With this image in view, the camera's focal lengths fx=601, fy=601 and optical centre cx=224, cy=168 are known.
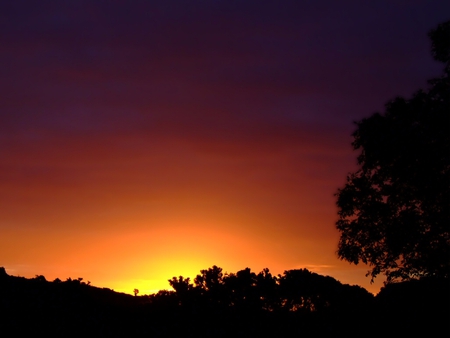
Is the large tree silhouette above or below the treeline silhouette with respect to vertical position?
above

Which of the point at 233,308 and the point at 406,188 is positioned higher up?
the point at 406,188

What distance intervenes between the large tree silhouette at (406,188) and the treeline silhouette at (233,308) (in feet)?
6.46

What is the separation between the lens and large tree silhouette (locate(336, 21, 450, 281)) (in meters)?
31.0

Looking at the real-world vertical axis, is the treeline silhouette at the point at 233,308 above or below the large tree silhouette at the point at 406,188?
below

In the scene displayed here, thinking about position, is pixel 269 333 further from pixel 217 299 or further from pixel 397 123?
pixel 397 123

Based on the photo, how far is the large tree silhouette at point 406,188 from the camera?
1219 inches

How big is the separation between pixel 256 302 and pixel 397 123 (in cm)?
1232

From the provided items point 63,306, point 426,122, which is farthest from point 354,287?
point 63,306

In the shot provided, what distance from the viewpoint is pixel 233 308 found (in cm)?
3177

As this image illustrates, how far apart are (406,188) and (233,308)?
11316 millimetres

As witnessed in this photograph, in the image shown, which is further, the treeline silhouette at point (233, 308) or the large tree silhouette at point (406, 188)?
the large tree silhouette at point (406, 188)

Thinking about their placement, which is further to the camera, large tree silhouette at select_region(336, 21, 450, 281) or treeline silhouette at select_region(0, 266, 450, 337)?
large tree silhouette at select_region(336, 21, 450, 281)

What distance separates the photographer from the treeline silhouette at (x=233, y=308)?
80.1 ft

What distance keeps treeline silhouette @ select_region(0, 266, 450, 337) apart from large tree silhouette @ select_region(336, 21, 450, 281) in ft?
6.46
